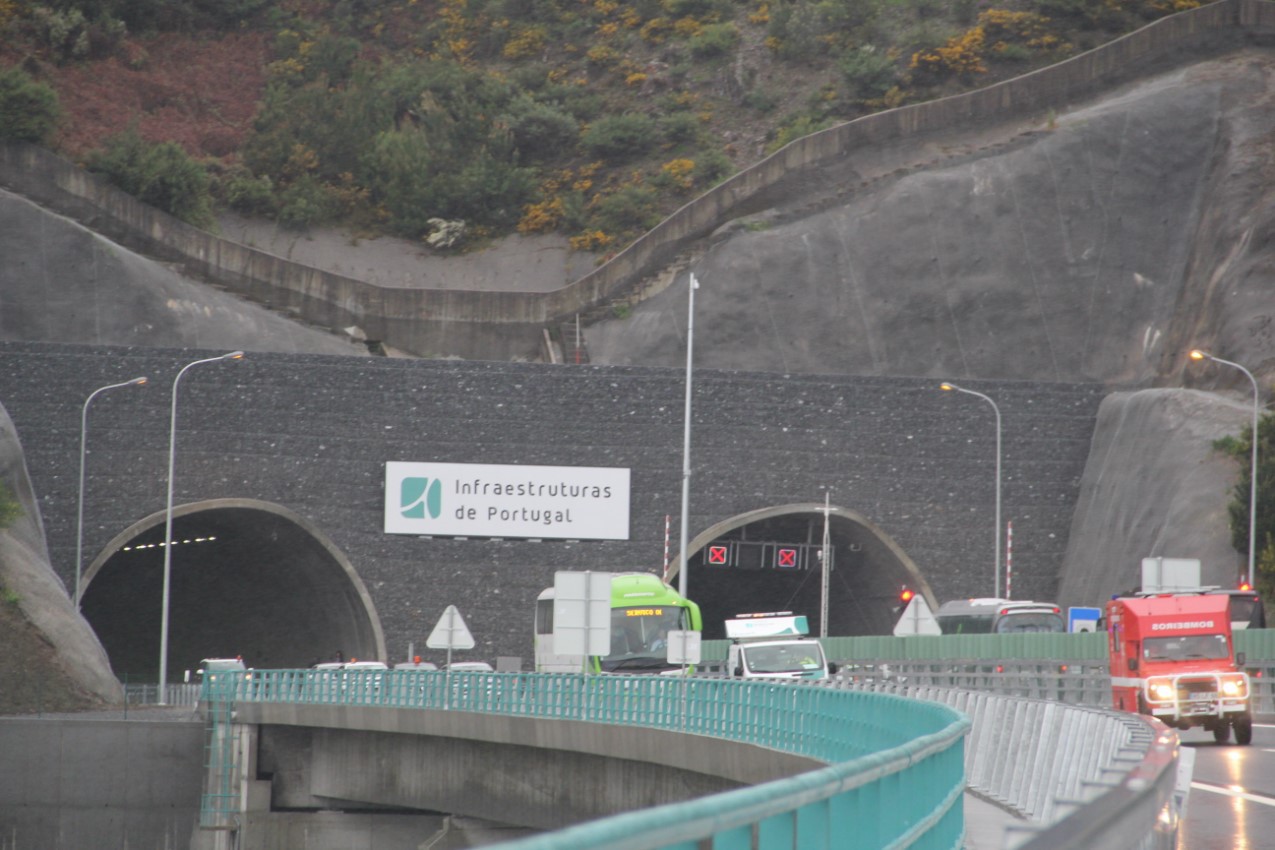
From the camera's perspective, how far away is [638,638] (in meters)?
39.6

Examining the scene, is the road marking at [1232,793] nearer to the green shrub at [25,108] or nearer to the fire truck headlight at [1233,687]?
the fire truck headlight at [1233,687]

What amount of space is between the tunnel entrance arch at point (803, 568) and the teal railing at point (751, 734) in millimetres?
18865

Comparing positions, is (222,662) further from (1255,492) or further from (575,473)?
(1255,492)

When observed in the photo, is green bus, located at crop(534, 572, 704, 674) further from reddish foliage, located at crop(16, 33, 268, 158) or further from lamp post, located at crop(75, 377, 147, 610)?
reddish foliage, located at crop(16, 33, 268, 158)

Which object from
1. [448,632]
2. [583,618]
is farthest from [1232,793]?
[448,632]

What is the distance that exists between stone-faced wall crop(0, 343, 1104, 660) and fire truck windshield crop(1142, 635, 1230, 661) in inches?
1080

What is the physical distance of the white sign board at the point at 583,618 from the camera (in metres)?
25.6

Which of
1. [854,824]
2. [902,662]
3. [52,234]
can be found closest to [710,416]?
[902,662]

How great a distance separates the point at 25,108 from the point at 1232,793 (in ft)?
201

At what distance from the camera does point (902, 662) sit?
4712 cm

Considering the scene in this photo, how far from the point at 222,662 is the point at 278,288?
83.3 feet

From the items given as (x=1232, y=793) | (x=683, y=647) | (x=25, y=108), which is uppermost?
(x=25, y=108)

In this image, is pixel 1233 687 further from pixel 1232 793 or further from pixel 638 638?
pixel 638 638

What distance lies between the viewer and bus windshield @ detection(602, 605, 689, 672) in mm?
39438
